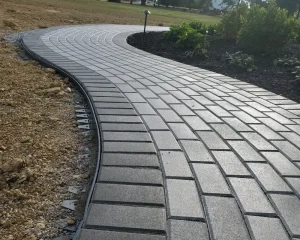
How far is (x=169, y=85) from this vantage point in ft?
15.7

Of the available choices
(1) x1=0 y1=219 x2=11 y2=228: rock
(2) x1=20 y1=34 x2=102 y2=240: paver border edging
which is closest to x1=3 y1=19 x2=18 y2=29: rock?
(2) x1=20 y1=34 x2=102 y2=240: paver border edging

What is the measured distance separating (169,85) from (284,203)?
2.89 m

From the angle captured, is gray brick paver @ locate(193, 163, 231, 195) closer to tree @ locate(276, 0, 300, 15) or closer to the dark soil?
the dark soil

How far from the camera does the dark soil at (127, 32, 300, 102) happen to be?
17.3 ft

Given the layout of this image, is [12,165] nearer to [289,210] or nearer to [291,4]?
[289,210]

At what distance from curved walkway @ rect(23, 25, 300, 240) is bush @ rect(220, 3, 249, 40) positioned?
3999mm

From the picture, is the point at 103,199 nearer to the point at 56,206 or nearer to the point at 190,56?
the point at 56,206

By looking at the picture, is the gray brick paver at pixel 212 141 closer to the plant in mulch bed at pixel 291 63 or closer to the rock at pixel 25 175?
the rock at pixel 25 175

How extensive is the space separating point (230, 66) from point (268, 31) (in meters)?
1.22

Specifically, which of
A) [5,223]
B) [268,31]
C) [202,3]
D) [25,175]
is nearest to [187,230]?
[5,223]

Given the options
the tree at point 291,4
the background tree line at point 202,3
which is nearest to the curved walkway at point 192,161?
the background tree line at point 202,3

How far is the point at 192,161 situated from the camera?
2551mm

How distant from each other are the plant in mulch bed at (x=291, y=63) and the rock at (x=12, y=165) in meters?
4.84

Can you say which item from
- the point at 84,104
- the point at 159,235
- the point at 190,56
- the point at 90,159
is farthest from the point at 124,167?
the point at 190,56
